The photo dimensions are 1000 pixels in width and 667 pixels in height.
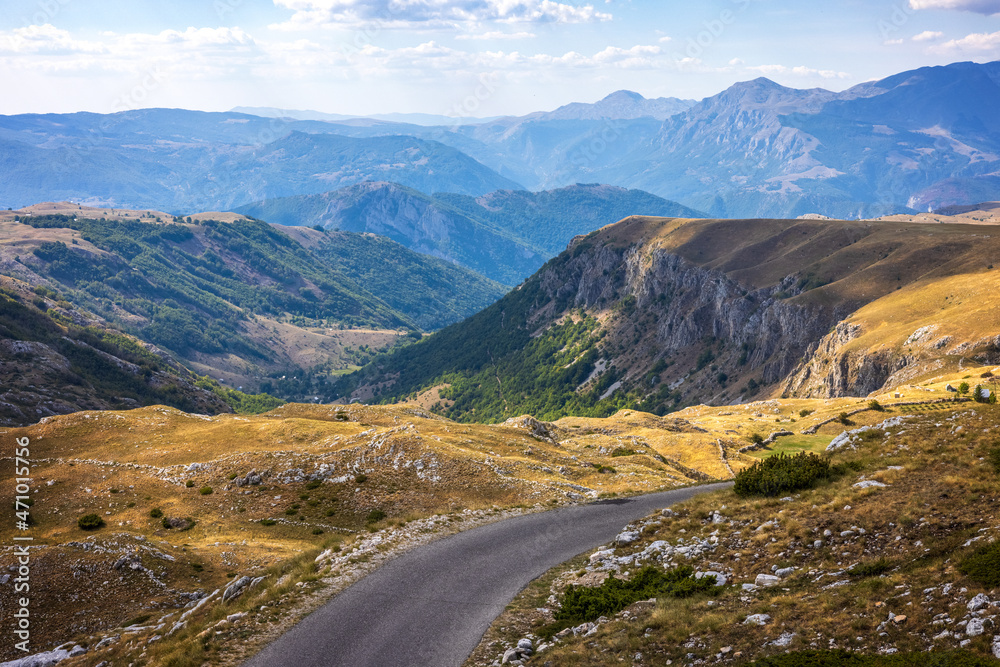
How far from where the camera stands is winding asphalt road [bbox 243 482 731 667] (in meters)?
23.7

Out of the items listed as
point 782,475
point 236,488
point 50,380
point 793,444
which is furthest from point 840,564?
point 50,380

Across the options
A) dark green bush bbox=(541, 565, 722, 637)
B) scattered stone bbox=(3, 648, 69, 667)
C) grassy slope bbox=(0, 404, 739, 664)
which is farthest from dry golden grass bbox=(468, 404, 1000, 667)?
scattered stone bbox=(3, 648, 69, 667)

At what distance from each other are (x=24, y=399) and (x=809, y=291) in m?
200

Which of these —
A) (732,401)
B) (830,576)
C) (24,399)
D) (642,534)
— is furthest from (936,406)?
(24,399)

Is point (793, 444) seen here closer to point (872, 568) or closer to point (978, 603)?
point (872, 568)

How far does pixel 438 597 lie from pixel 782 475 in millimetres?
18369

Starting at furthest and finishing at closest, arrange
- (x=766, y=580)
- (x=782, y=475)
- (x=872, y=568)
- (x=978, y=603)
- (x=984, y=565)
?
1. (x=782, y=475)
2. (x=766, y=580)
3. (x=872, y=568)
4. (x=984, y=565)
5. (x=978, y=603)

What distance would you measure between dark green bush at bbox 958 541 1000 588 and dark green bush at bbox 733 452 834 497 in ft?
36.9

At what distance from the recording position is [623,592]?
2503 cm

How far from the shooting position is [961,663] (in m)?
14.9

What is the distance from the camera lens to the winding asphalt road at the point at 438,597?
2370 centimetres

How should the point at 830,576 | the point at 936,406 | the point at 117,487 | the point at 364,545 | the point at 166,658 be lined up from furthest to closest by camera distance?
the point at 936,406, the point at 117,487, the point at 364,545, the point at 166,658, the point at 830,576

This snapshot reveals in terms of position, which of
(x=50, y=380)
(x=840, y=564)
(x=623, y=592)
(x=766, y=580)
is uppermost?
(x=840, y=564)

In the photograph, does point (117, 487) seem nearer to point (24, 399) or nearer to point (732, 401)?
point (24, 399)
